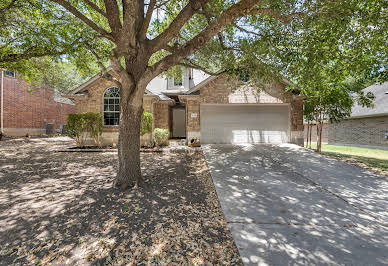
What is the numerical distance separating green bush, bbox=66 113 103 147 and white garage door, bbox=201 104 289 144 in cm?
664

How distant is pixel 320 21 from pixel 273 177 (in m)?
4.49

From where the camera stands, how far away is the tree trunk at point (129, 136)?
4.63 m

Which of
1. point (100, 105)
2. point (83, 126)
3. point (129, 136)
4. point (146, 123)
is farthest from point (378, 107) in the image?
point (83, 126)

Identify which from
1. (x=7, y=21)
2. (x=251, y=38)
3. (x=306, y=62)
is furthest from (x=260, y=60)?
(x=7, y=21)

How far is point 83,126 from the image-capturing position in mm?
10977

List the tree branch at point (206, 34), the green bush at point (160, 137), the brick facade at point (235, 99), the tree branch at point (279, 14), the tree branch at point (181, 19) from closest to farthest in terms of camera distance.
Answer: the tree branch at point (206, 34) < the tree branch at point (181, 19) < the tree branch at point (279, 14) < the green bush at point (160, 137) < the brick facade at point (235, 99)

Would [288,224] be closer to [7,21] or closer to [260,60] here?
[260,60]

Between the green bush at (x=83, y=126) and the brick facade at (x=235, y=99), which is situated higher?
the brick facade at (x=235, y=99)

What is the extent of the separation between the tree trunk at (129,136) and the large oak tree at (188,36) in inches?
1.0

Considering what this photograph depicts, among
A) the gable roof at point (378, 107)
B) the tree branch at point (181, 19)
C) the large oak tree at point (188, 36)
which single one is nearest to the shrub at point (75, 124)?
the large oak tree at point (188, 36)

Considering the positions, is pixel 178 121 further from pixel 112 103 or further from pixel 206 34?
pixel 206 34

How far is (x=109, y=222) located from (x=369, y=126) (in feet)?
68.0

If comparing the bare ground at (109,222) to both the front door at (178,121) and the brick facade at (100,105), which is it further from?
the front door at (178,121)

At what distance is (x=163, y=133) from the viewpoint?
11.6 metres
